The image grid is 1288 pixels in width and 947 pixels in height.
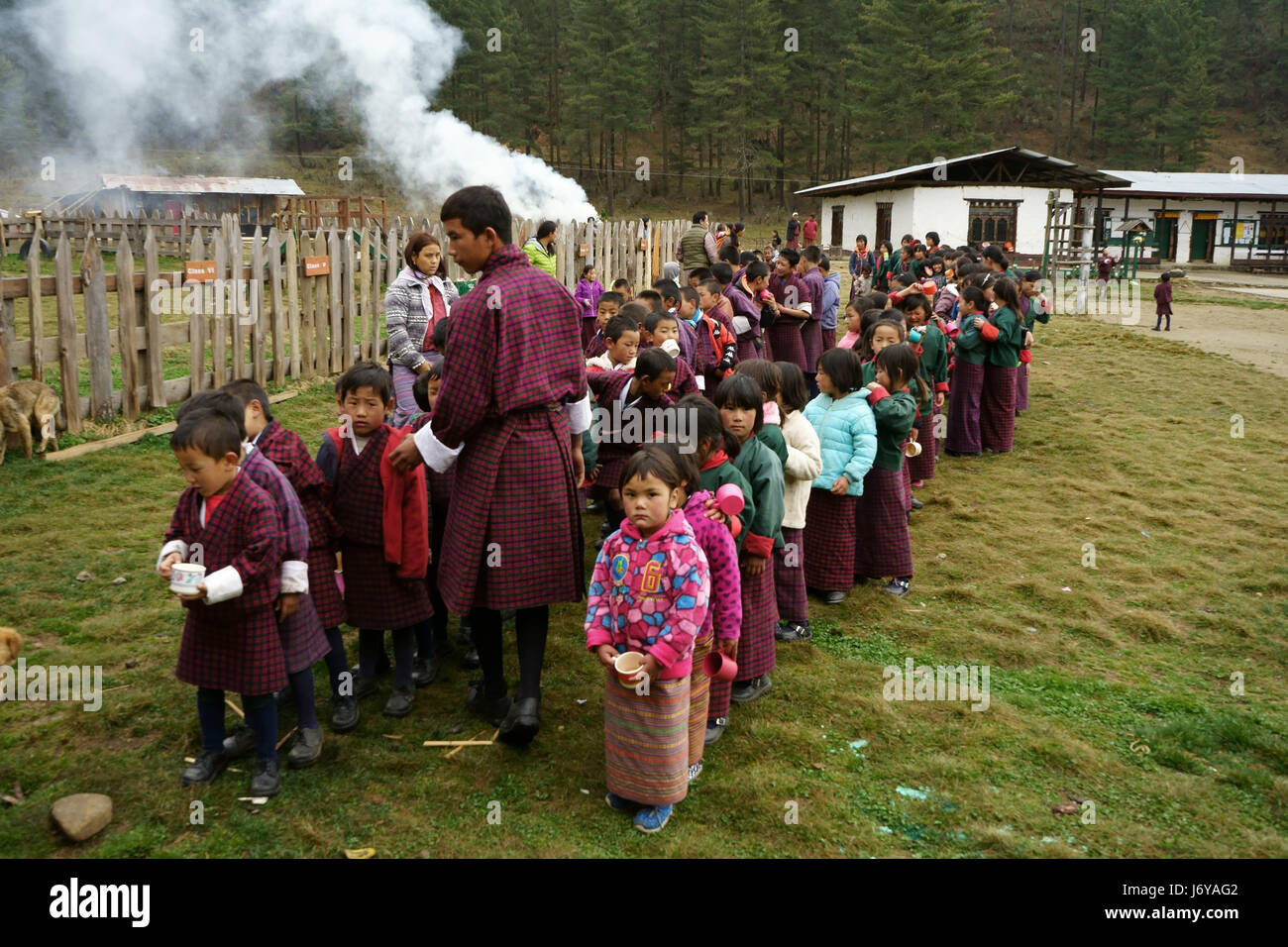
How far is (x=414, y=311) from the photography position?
553 centimetres

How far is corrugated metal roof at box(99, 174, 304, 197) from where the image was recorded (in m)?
29.3

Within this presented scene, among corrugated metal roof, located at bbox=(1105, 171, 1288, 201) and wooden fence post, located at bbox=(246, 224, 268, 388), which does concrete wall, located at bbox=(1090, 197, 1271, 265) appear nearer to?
corrugated metal roof, located at bbox=(1105, 171, 1288, 201)

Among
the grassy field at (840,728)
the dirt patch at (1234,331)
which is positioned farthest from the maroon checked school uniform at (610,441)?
the dirt patch at (1234,331)

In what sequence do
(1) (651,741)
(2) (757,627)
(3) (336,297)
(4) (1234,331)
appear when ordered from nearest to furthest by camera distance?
(1) (651,741)
(2) (757,627)
(3) (336,297)
(4) (1234,331)

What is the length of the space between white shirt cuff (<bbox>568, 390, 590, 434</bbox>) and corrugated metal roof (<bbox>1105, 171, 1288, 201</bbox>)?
36335mm

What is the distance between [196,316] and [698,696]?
678cm

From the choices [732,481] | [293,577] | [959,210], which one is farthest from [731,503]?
[959,210]

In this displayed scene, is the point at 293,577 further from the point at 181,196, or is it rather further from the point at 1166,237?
the point at 1166,237

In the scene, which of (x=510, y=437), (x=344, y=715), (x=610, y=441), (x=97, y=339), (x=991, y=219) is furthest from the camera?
(x=991, y=219)

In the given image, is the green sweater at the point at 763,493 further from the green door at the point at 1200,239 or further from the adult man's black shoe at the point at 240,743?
the green door at the point at 1200,239

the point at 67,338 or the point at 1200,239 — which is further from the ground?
the point at 1200,239

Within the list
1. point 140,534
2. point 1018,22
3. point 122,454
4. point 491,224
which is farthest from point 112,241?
point 1018,22

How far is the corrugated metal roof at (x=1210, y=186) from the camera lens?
115 feet

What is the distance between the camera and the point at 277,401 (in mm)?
8906
